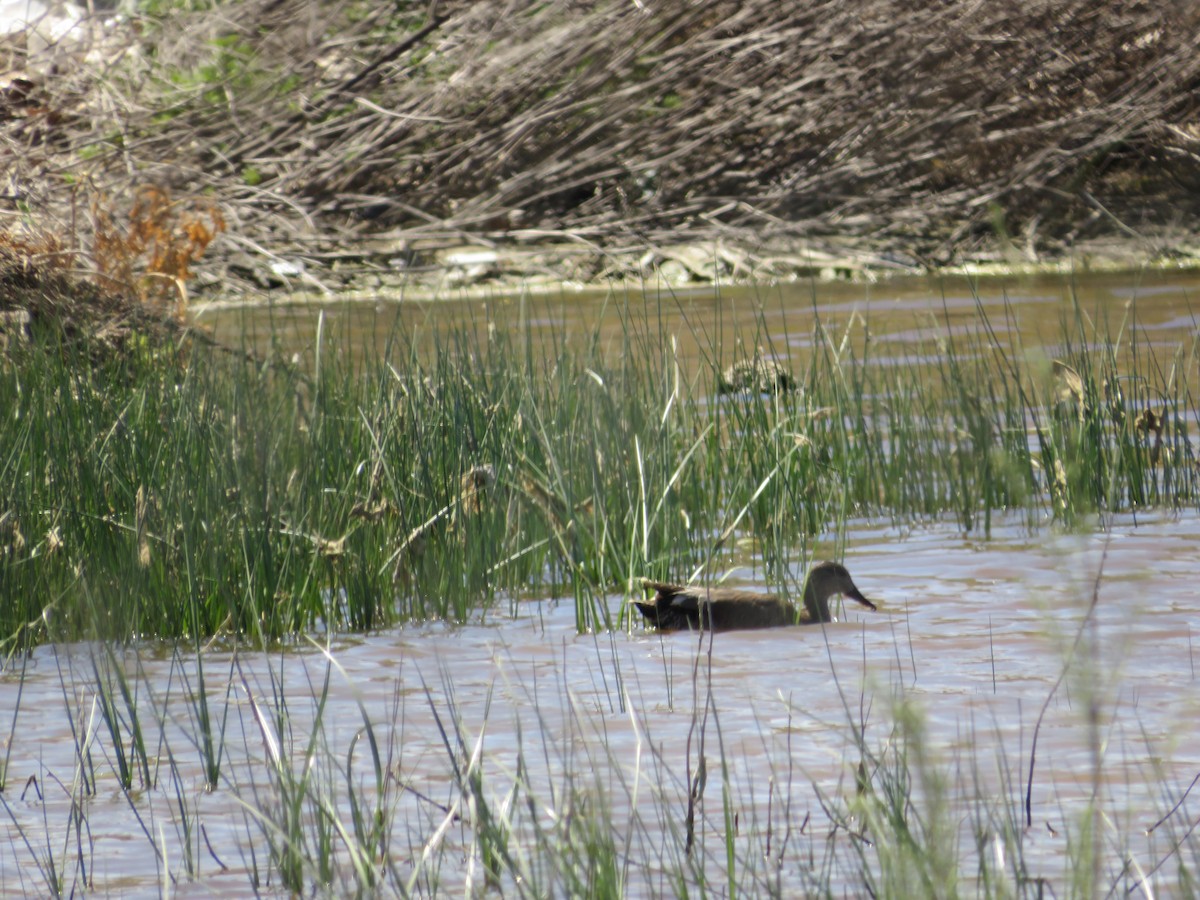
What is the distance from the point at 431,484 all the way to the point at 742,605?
910 mm

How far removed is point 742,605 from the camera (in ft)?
12.5

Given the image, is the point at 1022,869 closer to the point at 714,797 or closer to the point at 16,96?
the point at 714,797

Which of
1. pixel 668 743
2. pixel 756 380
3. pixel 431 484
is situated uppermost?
pixel 756 380

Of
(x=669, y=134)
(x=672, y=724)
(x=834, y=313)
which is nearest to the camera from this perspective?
(x=672, y=724)

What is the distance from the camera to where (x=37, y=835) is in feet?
8.54

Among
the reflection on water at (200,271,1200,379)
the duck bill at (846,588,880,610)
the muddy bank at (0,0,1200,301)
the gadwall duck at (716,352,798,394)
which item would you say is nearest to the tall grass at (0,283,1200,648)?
the gadwall duck at (716,352,798,394)

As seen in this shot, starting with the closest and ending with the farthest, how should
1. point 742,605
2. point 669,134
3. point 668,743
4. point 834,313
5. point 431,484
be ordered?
point 668,743 < point 742,605 < point 431,484 < point 834,313 < point 669,134

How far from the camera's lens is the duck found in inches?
148

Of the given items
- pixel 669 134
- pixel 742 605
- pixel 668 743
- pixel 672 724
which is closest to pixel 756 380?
pixel 742 605

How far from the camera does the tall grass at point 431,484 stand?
3.83 m

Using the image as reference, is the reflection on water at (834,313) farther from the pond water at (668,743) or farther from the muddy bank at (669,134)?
the pond water at (668,743)

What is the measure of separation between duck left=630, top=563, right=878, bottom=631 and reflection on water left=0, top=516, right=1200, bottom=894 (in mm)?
42

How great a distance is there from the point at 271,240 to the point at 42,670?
25.4ft

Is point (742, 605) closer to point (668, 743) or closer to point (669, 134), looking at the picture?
point (668, 743)
